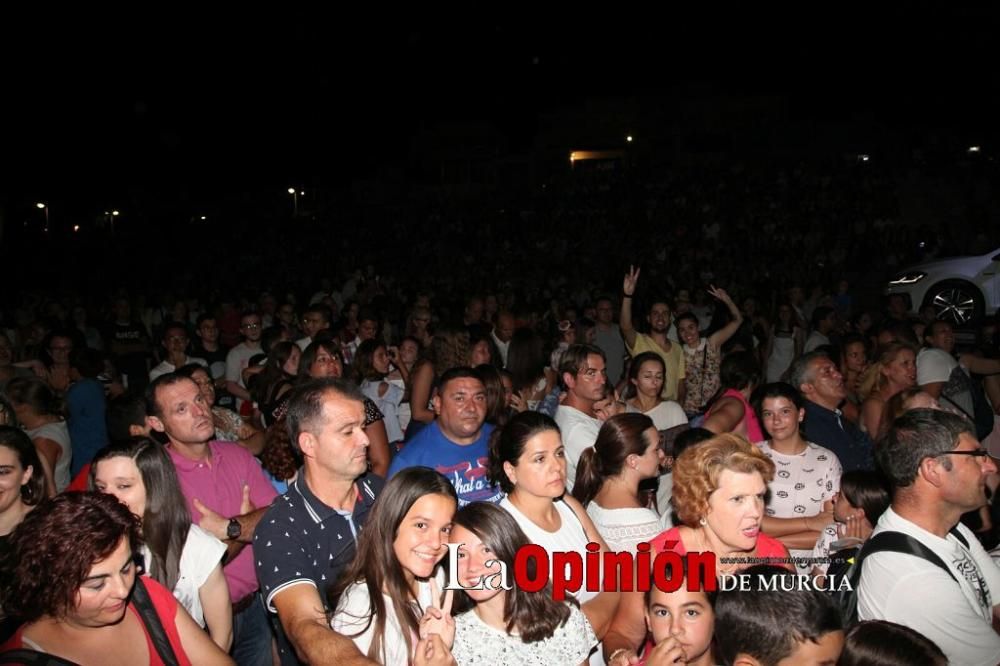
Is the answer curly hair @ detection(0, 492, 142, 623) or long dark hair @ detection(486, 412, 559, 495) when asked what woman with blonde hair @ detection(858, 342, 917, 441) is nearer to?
Result: long dark hair @ detection(486, 412, 559, 495)

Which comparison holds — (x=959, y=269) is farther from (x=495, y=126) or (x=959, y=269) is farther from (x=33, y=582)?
(x=495, y=126)

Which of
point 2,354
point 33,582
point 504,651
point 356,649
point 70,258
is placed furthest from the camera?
point 70,258

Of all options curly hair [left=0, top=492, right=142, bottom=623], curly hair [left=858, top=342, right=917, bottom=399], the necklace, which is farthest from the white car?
curly hair [left=0, top=492, right=142, bottom=623]

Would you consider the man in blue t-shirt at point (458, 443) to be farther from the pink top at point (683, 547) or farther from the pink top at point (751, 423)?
the pink top at point (751, 423)

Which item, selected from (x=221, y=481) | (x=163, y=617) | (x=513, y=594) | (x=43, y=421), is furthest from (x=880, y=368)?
(x=43, y=421)

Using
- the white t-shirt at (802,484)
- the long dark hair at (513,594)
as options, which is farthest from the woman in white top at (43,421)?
the white t-shirt at (802,484)

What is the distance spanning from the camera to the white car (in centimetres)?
1165

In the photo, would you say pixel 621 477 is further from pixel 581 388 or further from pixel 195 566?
pixel 195 566

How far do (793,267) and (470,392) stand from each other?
16294 mm

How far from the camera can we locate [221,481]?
367 cm

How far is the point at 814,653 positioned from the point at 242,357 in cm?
632

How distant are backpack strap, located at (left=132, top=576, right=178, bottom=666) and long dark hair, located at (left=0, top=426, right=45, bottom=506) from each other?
127cm

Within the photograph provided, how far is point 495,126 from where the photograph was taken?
40469 mm

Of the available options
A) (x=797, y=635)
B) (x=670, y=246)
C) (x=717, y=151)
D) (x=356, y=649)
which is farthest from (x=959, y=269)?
(x=717, y=151)
